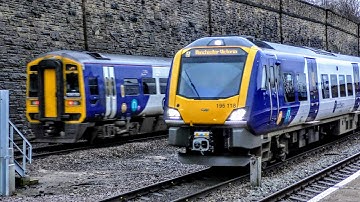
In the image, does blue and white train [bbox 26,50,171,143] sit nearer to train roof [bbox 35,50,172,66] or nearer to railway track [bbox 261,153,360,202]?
train roof [bbox 35,50,172,66]

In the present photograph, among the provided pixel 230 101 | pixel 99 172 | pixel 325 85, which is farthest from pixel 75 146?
pixel 230 101

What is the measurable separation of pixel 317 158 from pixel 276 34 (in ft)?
76.8

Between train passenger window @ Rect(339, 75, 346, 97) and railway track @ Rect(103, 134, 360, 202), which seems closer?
railway track @ Rect(103, 134, 360, 202)

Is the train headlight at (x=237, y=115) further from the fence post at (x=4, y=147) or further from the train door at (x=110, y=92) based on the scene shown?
the train door at (x=110, y=92)

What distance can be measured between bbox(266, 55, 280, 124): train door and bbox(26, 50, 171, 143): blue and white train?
6.41 m

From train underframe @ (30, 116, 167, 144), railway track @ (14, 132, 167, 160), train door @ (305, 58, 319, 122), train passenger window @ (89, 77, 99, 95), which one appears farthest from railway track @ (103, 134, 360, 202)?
train passenger window @ (89, 77, 99, 95)

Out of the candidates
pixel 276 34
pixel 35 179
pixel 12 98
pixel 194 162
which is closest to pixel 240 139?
pixel 194 162

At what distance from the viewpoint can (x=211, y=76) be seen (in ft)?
37.2

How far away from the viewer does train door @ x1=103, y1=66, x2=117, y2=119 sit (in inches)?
686

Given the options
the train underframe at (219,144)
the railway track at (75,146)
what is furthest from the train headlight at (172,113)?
the railway track at (75,146)

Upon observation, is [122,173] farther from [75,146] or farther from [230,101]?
[75,146]

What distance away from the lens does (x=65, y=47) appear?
20.8 m

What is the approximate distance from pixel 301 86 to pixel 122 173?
4.75 meters

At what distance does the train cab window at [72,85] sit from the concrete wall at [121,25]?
2859 mm
